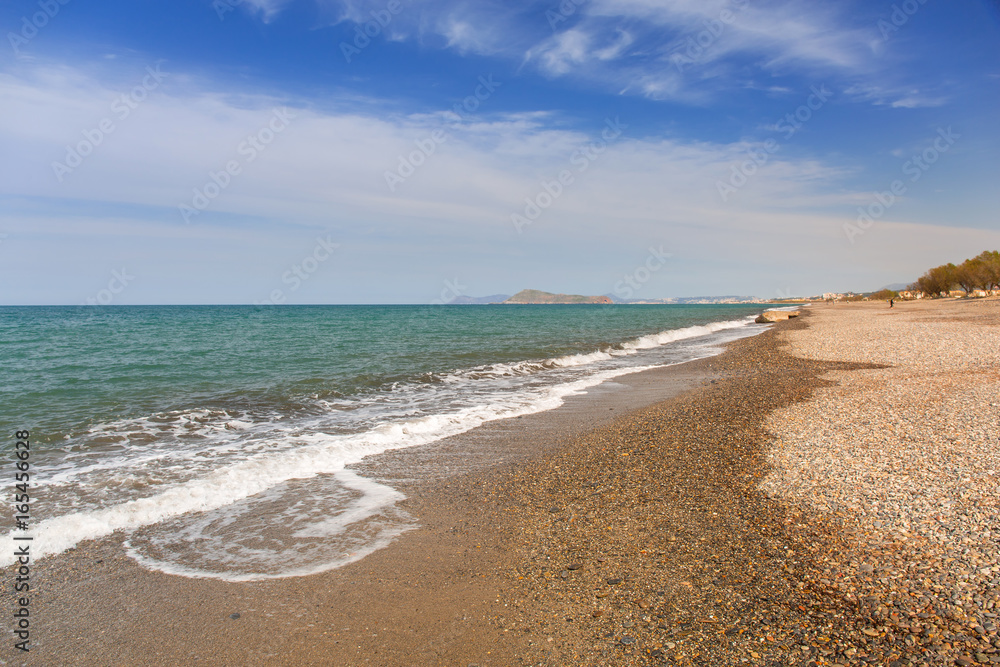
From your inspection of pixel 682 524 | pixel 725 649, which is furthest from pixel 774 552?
pixel 725 649

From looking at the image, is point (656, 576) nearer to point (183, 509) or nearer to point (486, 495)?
point (486, 495)

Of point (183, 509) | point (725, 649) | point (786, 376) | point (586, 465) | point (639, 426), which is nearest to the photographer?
point (725, 649)

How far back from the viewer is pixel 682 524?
230 inches

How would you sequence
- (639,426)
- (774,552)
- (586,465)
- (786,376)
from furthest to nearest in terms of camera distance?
(786,376)
(639,426)
(586,465)
(774,552)

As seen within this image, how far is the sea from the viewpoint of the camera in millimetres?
6184

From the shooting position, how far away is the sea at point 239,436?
6.18m

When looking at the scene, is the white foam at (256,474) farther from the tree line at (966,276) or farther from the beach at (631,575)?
the tree line at (966,276)

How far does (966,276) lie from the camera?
84.8 m

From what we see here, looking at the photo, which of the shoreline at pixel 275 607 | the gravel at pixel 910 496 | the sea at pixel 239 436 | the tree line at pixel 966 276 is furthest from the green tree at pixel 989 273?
the shoreline at pixel 275 607

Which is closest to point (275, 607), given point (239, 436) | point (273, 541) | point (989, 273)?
point (273, 541)

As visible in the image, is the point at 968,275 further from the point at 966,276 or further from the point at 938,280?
the point at 938,280

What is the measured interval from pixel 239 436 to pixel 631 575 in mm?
9461

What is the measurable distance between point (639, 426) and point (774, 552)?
5.48 metres

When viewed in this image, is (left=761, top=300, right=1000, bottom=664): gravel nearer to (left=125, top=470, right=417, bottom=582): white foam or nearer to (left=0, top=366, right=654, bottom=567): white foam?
(left=125, top=470, right=417, bottom=582): white foam
